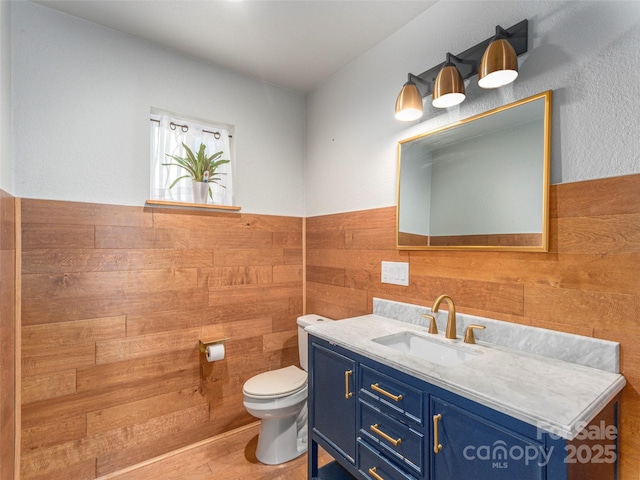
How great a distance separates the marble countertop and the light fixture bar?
1248mm

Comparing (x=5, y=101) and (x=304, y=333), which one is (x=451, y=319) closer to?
(x=304, y=333)

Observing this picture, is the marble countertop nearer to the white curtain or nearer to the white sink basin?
the white sink basin

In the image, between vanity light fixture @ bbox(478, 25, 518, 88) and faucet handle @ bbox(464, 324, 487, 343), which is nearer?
vanity light fixture @ bbox(478, 25, 518, 88)

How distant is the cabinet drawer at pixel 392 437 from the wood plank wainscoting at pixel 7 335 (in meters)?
1.49

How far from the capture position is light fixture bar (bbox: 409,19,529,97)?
1.31 metres

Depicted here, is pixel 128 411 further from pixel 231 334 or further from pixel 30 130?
pixel 30 130

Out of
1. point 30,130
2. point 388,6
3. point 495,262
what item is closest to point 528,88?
point 495,262

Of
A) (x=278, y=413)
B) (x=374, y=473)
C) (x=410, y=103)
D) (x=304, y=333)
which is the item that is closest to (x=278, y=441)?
(x=278, y=413)

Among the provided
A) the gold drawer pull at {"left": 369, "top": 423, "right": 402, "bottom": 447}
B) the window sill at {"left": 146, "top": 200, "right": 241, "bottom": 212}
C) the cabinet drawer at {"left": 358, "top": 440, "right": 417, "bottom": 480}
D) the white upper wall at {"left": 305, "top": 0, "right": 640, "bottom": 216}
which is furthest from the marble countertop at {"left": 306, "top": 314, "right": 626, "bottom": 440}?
the window sill at {"left": 146, "top": 200, "right": 241, "bottom": 212}

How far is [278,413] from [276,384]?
164 millimetres

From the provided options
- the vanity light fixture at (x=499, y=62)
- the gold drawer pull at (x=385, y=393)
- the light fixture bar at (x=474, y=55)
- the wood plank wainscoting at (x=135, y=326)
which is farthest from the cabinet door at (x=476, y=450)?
the wood plank wainscoting at (x=135, y=326)

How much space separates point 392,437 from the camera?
123cm

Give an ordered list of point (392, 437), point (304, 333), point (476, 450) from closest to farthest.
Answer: point (476, 450) → point (392, 437) → point (304, 333)

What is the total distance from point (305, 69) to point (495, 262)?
178 centimetres
